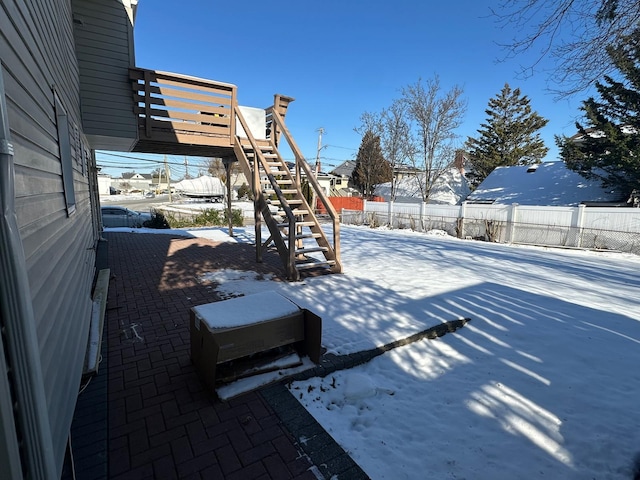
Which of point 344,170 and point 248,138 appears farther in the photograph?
point 344,170

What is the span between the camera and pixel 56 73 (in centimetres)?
311

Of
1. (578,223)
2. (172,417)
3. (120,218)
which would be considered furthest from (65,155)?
(578,223)

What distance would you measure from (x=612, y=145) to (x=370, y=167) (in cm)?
1771

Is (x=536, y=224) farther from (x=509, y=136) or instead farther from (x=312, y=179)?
(x=509, y=136)

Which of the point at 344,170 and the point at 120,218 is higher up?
A: the point at 344,170

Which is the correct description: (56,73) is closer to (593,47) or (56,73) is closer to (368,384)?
(368,384)

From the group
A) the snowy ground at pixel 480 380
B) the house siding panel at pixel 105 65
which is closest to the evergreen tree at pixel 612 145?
the snowy ground at pixel 480 380

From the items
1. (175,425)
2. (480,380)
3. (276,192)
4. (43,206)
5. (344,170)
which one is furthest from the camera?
(344,170)

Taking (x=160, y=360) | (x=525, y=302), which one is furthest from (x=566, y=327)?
(x=160, y=360)

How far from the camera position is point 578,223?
11172 millimetres

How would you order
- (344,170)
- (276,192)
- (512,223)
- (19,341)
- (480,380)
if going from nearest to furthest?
1. (19,341)
2. (480,380)
3. (276,192)
4. (512,223)
5. (344,170)

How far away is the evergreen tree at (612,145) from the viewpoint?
518 inches

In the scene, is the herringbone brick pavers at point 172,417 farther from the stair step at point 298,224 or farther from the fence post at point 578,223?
the fence post at point 578,223

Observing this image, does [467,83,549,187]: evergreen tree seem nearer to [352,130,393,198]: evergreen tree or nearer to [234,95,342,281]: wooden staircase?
[352,130,393,198]: evergreen tree
